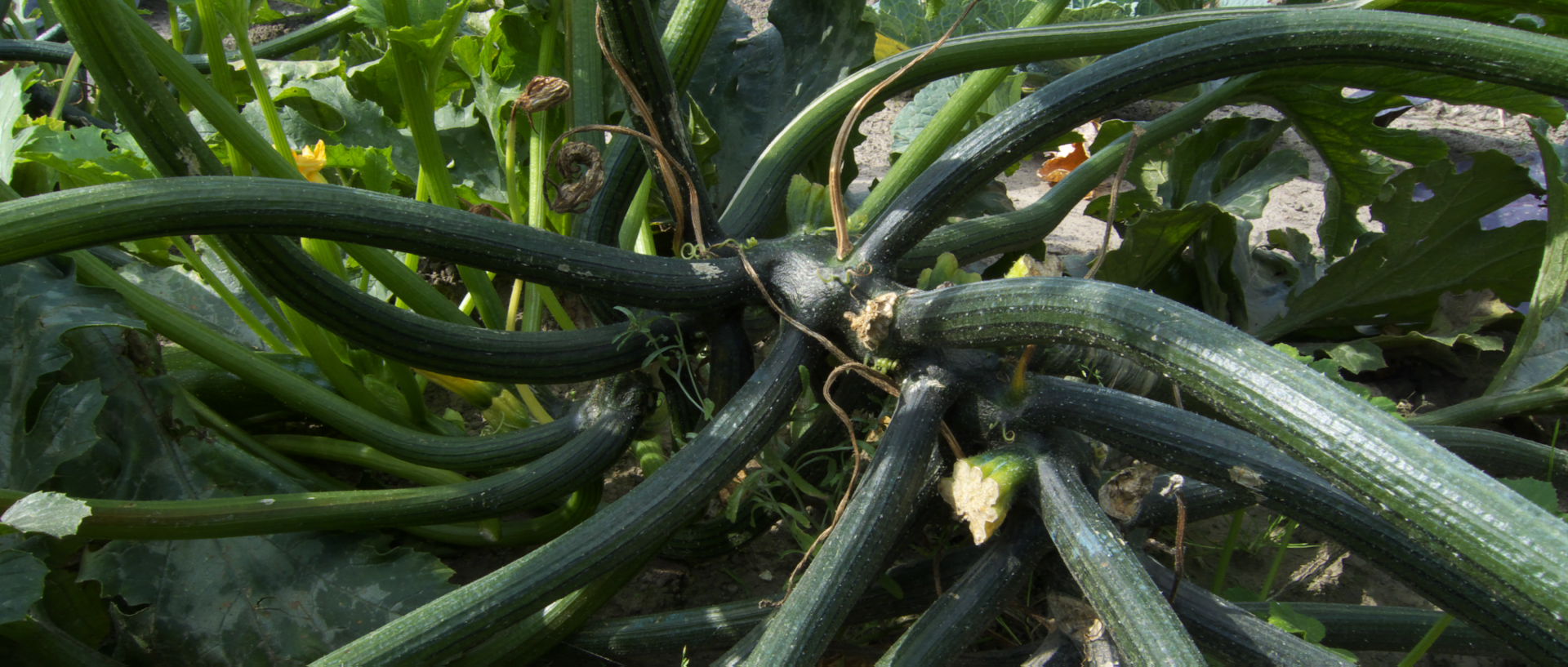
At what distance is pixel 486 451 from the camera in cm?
171

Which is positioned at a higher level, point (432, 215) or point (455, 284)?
point (432, 215)

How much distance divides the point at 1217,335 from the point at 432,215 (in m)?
0.93

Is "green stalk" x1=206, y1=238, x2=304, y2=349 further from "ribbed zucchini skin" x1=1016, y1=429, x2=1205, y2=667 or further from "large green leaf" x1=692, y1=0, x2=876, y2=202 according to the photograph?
"ribbed zucchini skin" x1=1016, y1=429, x2=1205, y2=667

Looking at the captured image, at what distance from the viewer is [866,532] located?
4.16 feet

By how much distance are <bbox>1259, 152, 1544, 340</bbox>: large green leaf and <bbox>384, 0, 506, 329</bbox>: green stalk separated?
1.56 metres

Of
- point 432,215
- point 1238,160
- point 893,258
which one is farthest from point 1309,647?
point 1238,160

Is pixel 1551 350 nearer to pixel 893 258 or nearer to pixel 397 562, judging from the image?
pixel 893 258

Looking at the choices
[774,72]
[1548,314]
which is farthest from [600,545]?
[1548,314]

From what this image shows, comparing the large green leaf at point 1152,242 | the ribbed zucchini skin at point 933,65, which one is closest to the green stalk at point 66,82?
the ribbed zucchini skin at point 933,65

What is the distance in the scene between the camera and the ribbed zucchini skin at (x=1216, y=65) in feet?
4.58

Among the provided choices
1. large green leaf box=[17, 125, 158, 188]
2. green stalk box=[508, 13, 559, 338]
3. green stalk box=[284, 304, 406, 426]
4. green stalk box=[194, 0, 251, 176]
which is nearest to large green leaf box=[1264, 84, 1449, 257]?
green stalk box=[508, 13, 559, 338]

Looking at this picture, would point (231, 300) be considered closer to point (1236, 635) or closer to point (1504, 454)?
point (1236, 635)

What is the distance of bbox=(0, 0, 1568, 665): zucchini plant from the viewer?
1.19m

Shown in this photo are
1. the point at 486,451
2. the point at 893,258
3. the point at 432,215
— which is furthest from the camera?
the point at 486,451
